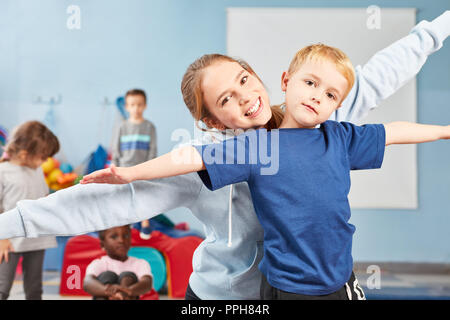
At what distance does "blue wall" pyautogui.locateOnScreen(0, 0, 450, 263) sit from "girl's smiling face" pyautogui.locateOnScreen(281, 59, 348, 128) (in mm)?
2592

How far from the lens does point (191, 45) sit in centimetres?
337

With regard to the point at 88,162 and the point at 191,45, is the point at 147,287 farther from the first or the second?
the point at 191,45

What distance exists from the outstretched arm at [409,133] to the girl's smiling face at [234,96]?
211 millimetres

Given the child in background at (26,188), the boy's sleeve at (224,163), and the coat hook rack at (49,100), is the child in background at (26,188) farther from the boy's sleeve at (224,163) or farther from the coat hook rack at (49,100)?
the boy's sleeve at (224,163)

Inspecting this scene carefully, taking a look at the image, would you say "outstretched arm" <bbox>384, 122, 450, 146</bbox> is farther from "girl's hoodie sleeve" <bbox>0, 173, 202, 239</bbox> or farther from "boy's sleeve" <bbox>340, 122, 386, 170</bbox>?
"girl's hoodie sleeve" <bbox>0, 173, 202, 239</bbox>

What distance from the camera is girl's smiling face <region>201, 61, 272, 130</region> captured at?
2.60 ft

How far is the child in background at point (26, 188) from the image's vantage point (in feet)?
6.30

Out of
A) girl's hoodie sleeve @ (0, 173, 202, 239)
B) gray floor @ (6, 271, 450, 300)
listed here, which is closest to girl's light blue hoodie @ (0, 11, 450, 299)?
girl's hoodie sleeve @ (0, 173, 202, 239)

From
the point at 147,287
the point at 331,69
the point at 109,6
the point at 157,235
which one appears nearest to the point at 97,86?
the point at 109,6

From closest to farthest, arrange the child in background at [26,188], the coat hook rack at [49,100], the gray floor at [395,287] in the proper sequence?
the child in background at [26,188]
the gray floor at [395,287]
the coat hook rack at [49,100]

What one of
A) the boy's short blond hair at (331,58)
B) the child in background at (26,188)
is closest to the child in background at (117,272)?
the child in background at (26,188)
